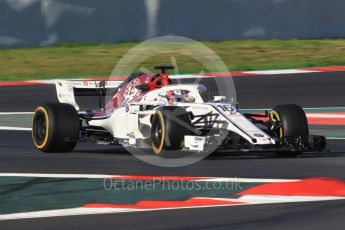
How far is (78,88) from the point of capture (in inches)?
508

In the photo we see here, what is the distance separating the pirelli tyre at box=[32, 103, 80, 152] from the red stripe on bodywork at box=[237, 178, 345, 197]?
3423 millimetres

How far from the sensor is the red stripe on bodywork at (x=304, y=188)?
855 cm

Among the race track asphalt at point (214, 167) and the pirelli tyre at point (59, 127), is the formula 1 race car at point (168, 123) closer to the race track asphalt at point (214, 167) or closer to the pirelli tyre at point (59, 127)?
the pirelli tyre at point (59, 127)

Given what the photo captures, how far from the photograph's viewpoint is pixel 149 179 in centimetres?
955

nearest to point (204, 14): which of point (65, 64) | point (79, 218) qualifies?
point (65, 64)

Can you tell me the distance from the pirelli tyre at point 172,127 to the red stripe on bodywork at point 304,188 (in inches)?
74.1

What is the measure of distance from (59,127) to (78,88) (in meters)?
1.26

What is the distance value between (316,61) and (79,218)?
53.7 ft

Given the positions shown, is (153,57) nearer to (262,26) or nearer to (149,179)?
(262,26)

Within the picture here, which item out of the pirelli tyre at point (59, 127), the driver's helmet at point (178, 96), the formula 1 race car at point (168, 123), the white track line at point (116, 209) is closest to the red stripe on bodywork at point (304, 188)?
the white track line at point (116, 209)

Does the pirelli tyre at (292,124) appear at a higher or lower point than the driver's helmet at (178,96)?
lower

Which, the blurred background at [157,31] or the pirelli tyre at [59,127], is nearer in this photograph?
the pirelli tyre at [59,127]

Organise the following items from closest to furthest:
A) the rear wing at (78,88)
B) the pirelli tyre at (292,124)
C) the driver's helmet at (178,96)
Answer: the pirelli tyre at (292,124), the driver's helmet at (178,96), the rear wing at (78,88)

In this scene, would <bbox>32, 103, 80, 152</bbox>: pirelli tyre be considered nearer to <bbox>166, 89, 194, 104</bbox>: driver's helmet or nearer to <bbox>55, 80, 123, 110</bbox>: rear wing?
<bbox>55, 80, 123, 110</bbox>: rear wing
